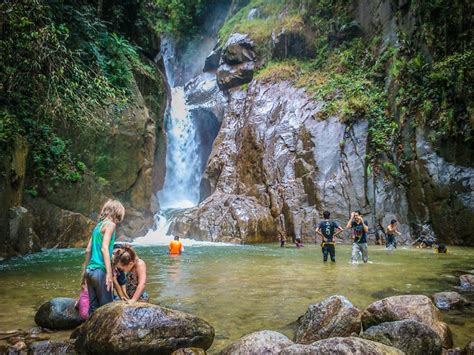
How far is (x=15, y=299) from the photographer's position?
6.57 meters

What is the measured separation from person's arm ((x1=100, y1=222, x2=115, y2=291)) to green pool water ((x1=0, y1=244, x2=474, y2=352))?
4.84 feet

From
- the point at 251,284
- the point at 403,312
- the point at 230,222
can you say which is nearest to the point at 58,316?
the point at 251,284

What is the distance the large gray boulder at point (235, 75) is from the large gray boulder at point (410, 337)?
2643 cm

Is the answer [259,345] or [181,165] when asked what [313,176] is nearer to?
[181,165]

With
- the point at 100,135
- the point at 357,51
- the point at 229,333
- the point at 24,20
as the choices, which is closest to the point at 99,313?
the point at 229,333

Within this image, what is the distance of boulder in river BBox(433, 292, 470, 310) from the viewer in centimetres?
607

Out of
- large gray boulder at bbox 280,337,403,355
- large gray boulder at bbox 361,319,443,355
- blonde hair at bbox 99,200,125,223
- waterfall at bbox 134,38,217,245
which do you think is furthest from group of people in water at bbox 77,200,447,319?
waterfall at bbox 134,38,217,245

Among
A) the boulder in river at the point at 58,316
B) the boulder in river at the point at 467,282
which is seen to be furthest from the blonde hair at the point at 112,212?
the boulder in river at the point at 467,282

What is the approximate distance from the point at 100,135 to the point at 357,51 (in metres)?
16.8

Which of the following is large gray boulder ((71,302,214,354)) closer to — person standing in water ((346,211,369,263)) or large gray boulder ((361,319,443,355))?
large gray boulder ((361,319,443,355))

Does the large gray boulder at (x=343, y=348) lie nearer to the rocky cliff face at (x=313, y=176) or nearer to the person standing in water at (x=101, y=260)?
the person standing in water at (x=101, y=260)

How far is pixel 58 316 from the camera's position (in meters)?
5.05

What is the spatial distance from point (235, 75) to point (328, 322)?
26.5 meters

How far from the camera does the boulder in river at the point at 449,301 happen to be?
6.07m
